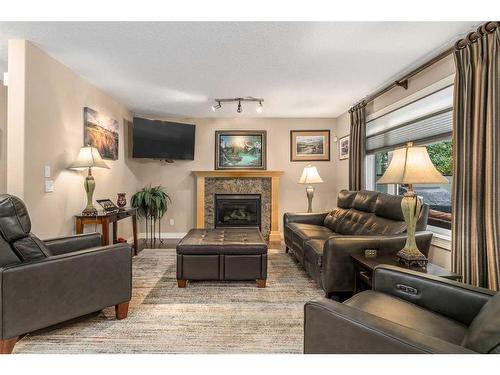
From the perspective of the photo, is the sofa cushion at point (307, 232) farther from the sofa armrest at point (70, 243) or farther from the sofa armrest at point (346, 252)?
the sofa armrest at point (70, 243)

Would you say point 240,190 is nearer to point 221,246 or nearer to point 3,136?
point 221,246

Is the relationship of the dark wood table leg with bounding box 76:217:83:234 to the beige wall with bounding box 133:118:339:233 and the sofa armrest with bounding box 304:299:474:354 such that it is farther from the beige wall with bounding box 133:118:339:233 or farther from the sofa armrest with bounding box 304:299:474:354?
the sofa armrest with bounding box 304:299:474:354

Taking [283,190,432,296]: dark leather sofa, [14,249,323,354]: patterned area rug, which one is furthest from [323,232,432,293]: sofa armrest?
[14,249,323,354]: patterned area rug

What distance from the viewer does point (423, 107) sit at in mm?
3121

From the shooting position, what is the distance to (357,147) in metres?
4.46

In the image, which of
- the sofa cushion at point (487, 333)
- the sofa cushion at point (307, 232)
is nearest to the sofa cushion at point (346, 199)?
the sofa cushion at point (307, 232)

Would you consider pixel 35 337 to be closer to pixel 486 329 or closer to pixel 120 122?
pixel 486 329

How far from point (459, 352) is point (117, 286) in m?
2.13

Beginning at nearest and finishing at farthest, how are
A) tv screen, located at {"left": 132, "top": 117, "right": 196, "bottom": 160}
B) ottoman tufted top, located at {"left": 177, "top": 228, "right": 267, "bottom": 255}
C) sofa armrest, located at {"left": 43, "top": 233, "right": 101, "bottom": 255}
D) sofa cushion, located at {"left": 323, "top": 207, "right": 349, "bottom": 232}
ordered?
1. sofa armrest, located at {"left": 43, "top": 233, "right": 101, "bottom": 255}
2. ottoman tufted top, located at {"left": 177, "top": 228, "right": 267, "bottom": 255}
3. sofa cushion, located at {"left": 323, "top": 207, "right": 349, "bottom": 232}
4. tv screen, located at {"left": 132, "top": 117, "right": 196, "bottom": 160}

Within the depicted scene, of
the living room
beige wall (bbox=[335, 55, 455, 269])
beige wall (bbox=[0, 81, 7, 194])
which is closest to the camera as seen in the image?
the living room

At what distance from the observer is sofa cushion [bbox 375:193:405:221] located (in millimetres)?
2873

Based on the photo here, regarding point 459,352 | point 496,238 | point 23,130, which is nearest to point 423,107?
point 496,238

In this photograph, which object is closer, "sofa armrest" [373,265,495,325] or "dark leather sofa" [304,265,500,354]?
"dark leather sofa" [304,265,500,354]

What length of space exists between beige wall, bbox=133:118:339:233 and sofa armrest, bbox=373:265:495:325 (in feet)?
13.0
